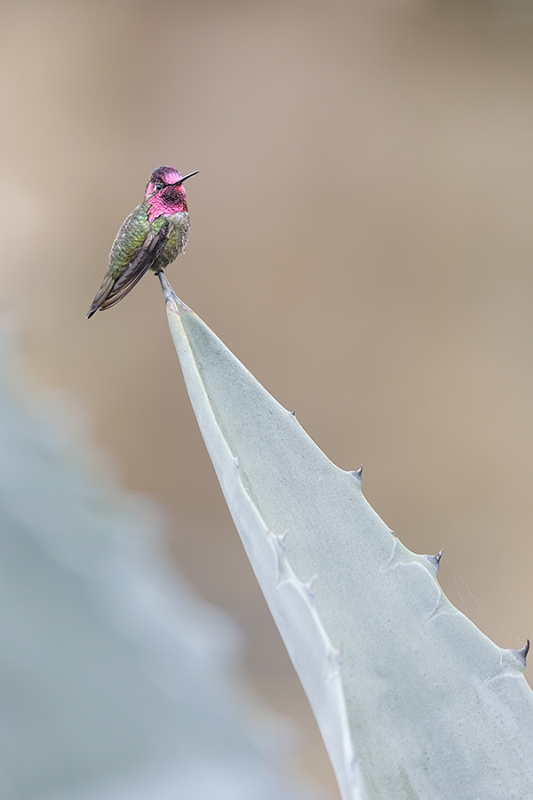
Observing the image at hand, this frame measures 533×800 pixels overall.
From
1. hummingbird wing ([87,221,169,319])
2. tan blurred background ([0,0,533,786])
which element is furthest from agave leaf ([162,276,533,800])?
tan blurred background ([0,0,533,786])

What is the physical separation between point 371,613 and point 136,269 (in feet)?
0.84

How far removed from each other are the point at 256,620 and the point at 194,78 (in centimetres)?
137

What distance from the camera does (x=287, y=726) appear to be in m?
1.30

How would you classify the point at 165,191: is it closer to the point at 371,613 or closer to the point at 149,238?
the point at 149,238

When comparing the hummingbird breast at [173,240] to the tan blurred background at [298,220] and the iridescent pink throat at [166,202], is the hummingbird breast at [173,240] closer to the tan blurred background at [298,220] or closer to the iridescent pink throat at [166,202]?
the iridescent pink throat at [166,202]

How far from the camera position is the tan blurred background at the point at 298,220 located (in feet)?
5.06

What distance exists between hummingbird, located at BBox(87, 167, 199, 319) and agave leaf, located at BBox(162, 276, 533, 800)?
0.09m

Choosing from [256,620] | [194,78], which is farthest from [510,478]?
[194,78]

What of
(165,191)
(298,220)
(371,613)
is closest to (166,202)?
(165,191)

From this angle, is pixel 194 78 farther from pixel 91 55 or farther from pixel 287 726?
pixel 287 726

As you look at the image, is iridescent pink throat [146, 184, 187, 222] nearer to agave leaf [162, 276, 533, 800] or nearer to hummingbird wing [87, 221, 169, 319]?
hummingbird wing [87, 221, 169, 319]

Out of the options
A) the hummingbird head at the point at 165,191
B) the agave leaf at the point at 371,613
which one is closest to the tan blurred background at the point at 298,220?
the hummingbird head at the point at 165,191

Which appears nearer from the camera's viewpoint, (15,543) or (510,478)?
(15,543)

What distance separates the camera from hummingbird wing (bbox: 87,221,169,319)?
403 mm
